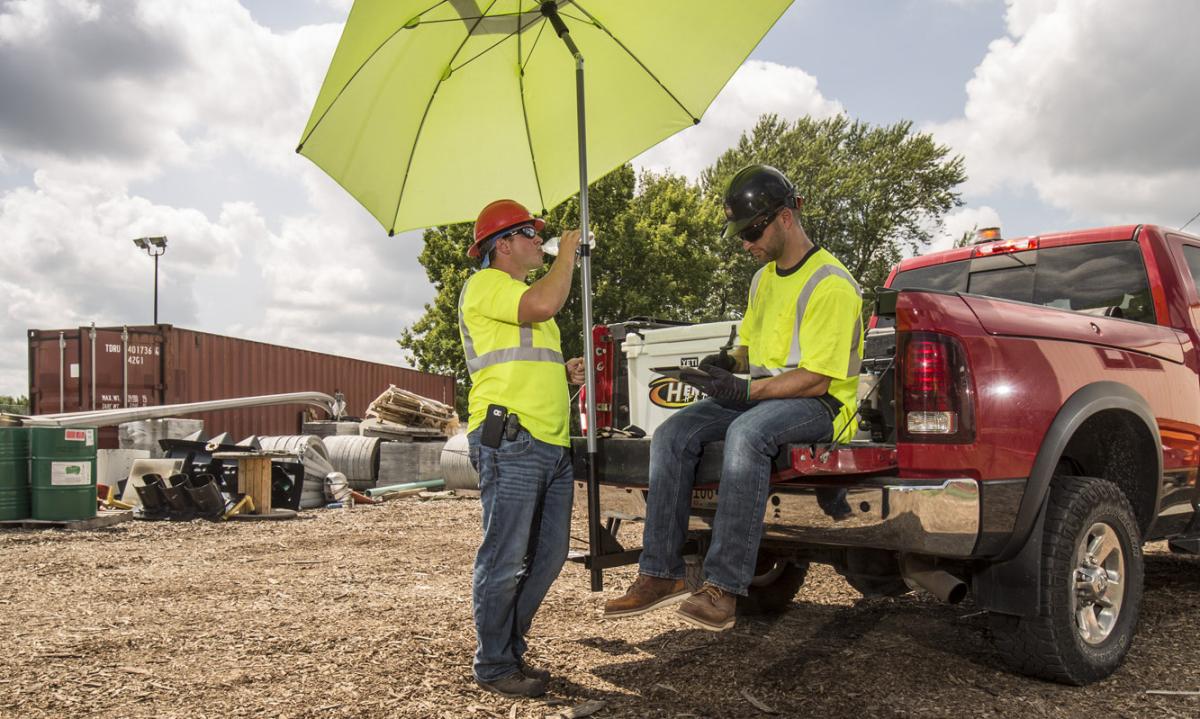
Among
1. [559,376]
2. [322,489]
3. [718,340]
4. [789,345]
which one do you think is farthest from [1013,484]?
Result: [322,489]

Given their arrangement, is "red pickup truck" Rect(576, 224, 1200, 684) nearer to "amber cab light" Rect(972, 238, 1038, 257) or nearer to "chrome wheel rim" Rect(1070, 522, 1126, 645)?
"chrome wheel rim" Rect(1070, 522, 1126, 645)

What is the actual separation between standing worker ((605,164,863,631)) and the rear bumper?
0.64 ft

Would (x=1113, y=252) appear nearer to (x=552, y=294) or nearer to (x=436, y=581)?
(x=552, y=294)

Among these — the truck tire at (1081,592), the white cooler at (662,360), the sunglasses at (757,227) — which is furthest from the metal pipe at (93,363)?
the truck tire at (1081,592)

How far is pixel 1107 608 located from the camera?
3.81 metres

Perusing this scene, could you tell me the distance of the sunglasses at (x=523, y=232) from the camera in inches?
147

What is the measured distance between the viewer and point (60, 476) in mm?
9445

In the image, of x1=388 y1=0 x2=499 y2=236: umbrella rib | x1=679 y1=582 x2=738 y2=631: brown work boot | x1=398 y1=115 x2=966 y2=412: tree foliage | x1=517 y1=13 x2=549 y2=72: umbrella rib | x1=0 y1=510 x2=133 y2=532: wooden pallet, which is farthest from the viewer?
x1=398 y1=115 x2=966 y2=412: tree foliage

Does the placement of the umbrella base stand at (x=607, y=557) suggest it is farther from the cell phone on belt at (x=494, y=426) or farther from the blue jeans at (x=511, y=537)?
the cell phone on belt at (x=494, y=426)

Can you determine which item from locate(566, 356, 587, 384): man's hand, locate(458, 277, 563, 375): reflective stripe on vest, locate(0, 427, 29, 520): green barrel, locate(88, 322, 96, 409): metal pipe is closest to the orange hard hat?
locate(458, 277, 563, 375): reflective stripe on vest

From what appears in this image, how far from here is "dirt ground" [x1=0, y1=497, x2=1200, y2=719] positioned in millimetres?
3471

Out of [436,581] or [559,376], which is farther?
[436,581]

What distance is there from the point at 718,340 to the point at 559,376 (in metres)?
1.86

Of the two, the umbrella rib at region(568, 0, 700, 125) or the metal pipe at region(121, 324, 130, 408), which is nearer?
the umbrella rib at region(568, 0, 700, 125)
